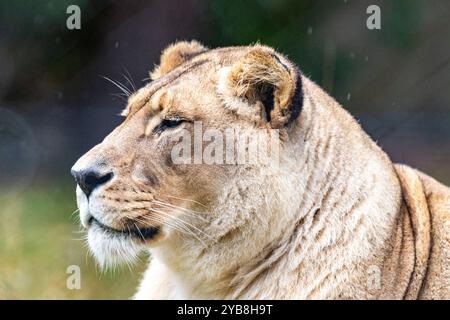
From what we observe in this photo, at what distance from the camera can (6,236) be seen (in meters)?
6.29

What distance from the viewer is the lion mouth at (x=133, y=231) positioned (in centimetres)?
285

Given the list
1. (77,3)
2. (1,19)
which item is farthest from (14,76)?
(77,3)

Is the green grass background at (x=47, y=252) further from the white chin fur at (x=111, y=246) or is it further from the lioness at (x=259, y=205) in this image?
the lioness at (x=259, y=205)

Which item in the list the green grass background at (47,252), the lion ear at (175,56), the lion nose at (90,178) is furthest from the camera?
the green grass background at (47,252)

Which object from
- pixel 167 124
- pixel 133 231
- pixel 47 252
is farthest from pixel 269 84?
pixel 47 252

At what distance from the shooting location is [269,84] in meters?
2.93

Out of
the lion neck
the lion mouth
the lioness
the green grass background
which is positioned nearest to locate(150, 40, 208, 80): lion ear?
the lioness

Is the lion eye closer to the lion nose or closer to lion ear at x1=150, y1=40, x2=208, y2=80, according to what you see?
the lion nose

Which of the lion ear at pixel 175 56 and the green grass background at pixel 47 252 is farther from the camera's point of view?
the green grass background at pixel 47 252

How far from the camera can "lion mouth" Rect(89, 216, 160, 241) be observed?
2846 mm

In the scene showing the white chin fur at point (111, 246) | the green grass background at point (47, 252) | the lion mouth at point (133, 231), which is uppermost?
the lion mouth at point (133, 231)

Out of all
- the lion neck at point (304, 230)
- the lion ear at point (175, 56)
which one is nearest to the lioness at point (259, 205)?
the lion neck at point (304, 230)

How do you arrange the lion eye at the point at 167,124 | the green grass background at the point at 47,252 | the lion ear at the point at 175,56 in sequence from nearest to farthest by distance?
the lion eye at the point at 167,124 → the lion ear at the point at 175,56 → the green grass background at the point at 47,252
